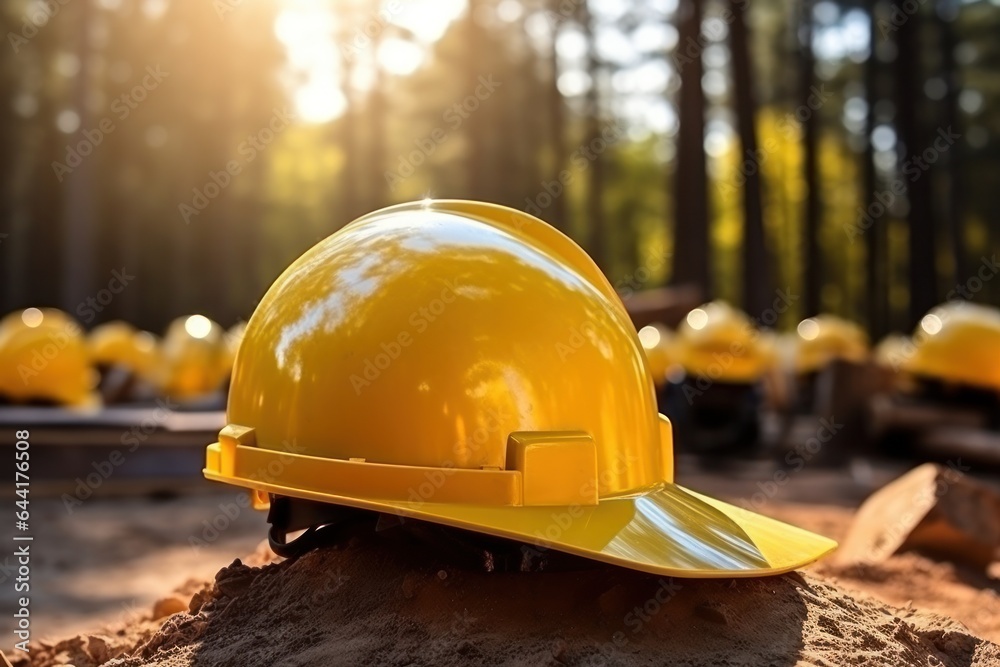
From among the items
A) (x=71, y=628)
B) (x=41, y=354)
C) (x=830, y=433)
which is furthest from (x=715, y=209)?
(x=71, y=628)

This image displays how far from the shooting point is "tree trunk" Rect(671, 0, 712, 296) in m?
16.8

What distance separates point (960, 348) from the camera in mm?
10188

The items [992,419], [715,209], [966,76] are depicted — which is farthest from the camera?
[715,209]

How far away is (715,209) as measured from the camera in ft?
126

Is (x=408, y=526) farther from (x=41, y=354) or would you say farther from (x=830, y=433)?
(x=830, y=433)

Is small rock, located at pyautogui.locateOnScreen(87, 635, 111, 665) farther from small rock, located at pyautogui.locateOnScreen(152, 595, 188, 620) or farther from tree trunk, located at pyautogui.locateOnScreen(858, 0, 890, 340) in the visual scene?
tree trunk, located at pyautogui.locateOnScreen(858, 0, 890, 340)

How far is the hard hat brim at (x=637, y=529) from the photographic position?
236cm

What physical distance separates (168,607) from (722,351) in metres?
8.35

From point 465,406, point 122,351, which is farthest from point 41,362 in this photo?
point 465,406

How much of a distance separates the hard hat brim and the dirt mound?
0.43 feet

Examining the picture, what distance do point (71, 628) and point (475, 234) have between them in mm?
2874

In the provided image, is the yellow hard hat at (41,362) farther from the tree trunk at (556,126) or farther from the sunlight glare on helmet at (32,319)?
the tree trunk at (556,126)

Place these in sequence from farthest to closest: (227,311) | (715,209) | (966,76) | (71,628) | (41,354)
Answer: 1. (715,209)
2. (966,76)
3. (227,311)
4. (41,354)
5. (71,628)

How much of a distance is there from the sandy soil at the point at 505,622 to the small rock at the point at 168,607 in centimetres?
14
